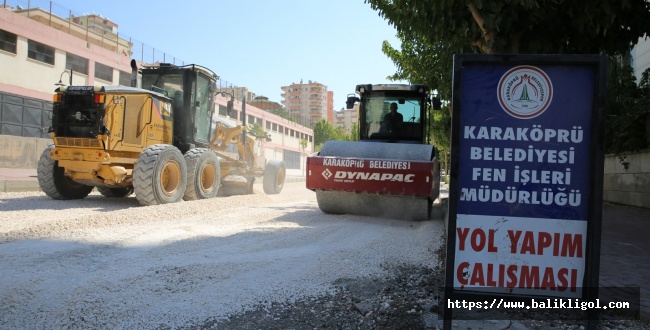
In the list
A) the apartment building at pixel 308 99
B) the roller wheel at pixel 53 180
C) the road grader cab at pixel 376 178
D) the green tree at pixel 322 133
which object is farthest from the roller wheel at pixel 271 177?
the apartment building at pixel 308 99

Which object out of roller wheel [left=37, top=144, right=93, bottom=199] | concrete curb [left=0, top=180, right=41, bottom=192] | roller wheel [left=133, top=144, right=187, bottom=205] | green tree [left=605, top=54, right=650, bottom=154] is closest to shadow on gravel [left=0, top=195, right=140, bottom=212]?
roller wheel [left=37, top=144, right=93, bottom=199]

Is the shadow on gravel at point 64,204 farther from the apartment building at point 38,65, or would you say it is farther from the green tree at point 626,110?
the green tree at point 626,110

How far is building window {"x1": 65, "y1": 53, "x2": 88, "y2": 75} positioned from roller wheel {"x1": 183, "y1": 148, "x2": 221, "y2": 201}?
21520 millimetres

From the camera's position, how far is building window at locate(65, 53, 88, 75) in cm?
2647

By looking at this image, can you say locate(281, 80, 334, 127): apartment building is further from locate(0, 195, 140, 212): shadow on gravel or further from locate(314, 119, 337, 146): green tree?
locate(0, 195, 140, 212): shadow on gravel

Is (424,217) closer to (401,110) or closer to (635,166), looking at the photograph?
(401,110)

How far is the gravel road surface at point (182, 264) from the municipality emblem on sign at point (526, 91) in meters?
1.59

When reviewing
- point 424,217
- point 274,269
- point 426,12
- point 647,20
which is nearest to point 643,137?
point 647,20

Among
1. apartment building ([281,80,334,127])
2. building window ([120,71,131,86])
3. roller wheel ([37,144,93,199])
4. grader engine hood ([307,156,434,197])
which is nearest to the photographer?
grader engine hood ([307,156,434,197])

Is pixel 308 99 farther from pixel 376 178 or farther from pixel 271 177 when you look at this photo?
pixel 376 178

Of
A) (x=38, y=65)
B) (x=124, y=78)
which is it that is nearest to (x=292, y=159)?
(x=124, y=78)

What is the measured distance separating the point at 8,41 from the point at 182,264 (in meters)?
24.5

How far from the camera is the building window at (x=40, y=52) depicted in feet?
77.9

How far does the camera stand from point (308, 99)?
138m
